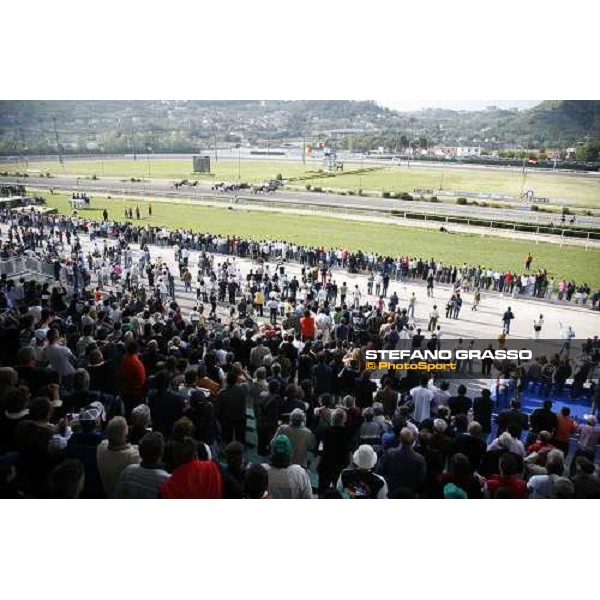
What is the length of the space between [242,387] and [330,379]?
234cm

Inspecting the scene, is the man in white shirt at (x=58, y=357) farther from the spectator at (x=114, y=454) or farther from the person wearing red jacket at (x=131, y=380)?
the spectator at (x=114, y=454)

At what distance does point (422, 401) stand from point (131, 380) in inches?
162

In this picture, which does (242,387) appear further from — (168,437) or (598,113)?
(598,113)

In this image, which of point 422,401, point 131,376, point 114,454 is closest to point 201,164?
point 422,401

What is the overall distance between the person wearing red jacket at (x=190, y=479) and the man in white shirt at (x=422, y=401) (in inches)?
175

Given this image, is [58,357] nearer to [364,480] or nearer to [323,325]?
[364,480]

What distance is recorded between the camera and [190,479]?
4.56 meters

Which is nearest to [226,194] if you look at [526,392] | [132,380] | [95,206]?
[95,206]

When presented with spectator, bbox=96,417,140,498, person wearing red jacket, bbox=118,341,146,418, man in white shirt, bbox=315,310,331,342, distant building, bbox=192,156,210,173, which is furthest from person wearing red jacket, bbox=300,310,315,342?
distant building, bbox=192,156,210,173

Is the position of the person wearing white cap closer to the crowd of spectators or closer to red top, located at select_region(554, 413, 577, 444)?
the crowd of spectators

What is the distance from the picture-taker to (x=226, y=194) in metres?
53.1

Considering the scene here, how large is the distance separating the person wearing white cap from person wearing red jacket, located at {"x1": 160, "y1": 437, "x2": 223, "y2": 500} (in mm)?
1251

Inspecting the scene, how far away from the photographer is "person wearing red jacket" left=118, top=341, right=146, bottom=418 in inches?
295

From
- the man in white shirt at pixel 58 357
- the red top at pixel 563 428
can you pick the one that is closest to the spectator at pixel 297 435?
the man in white shirt at pixel 58 357
